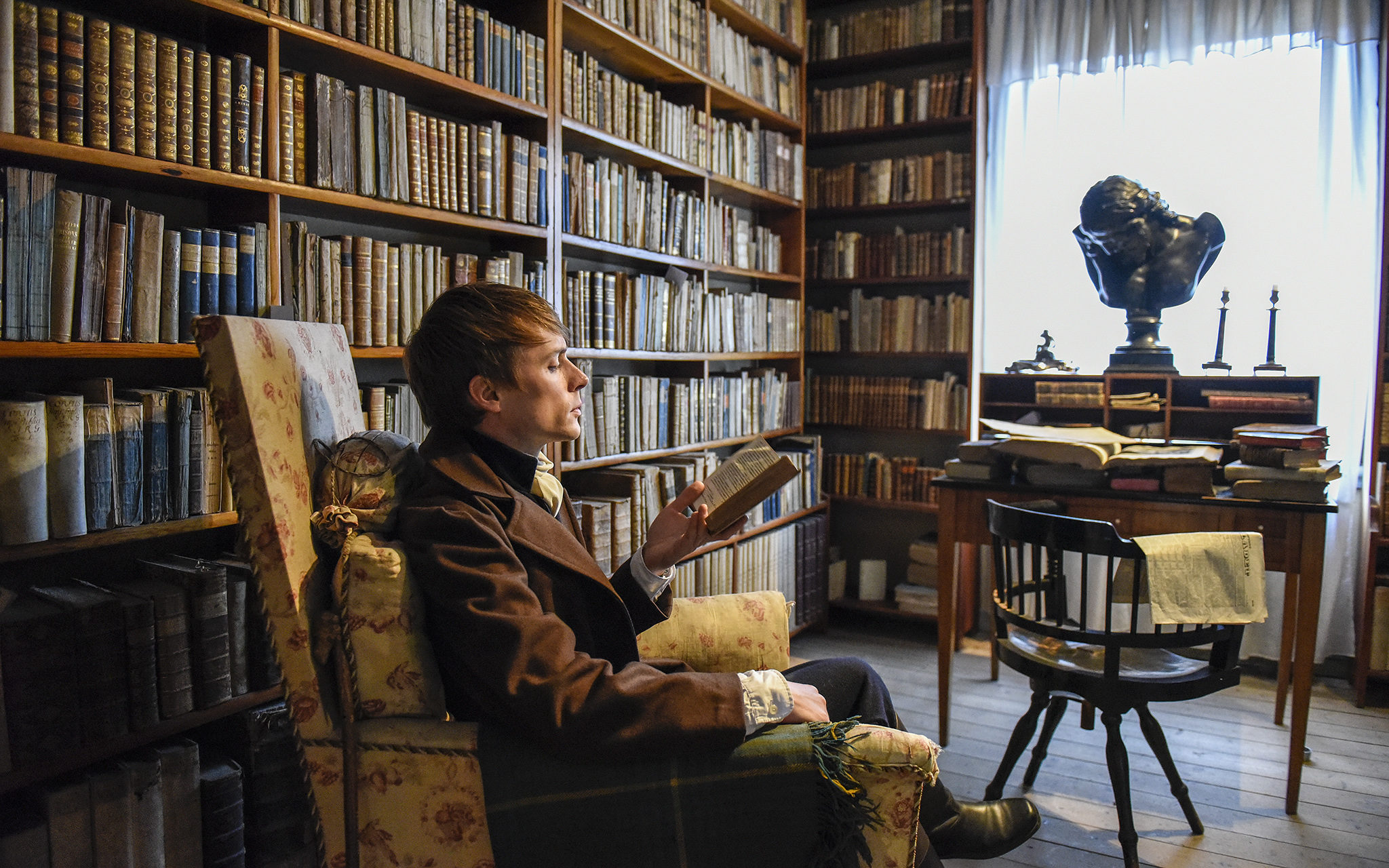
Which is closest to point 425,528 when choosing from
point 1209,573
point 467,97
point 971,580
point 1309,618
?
point 467,97

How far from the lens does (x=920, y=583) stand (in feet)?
13.0

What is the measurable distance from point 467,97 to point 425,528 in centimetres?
148

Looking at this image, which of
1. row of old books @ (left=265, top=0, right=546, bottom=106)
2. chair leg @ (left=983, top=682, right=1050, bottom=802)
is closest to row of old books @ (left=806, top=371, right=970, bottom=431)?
chair leg @ (left=983, top=682, right=1050, bottom=802)

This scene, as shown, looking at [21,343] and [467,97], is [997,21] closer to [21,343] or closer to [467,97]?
[467,97]

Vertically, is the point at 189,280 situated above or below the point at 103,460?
above

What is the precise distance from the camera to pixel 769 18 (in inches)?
148

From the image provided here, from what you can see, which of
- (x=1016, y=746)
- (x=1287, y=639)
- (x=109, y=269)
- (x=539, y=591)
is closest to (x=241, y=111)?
(x=109, y=269)

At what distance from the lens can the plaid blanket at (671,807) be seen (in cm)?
115

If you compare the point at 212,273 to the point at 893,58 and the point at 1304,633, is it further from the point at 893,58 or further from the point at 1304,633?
the point at 893,58

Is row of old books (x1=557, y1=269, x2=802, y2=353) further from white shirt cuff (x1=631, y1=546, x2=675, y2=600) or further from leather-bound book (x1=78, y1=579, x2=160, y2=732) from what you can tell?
leather-bound book (x1=78, y1=579, x2=160, y2=732)

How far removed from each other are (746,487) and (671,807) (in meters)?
0.51

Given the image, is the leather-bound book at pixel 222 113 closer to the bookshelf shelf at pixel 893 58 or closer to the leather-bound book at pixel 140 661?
the leather-bound book at pixel 140 661

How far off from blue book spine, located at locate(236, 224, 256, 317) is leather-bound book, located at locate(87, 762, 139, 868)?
2.76 ft

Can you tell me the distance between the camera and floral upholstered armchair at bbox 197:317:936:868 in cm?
117
